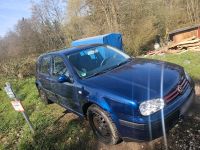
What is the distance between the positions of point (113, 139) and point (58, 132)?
1.97m

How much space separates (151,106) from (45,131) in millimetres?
3287

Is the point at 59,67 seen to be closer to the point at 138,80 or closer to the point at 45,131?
the point at 45,131

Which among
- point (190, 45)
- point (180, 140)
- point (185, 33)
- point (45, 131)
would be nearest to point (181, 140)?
point (180, 140)

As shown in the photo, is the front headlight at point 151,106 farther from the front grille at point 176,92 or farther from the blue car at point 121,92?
the front grille at point 176,92

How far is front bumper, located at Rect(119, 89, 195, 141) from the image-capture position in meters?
3.52

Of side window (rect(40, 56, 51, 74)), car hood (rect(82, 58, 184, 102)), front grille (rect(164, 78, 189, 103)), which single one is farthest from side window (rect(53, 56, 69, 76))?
front grille (rect(164, 78, 189, 103))

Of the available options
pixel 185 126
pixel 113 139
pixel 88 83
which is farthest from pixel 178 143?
pixel 88 83

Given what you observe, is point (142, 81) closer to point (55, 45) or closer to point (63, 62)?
point (63, 62)

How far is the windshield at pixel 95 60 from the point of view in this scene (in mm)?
4727

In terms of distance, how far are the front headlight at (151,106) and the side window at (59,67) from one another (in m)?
2.00

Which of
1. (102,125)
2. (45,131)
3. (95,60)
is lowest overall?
(45,131)

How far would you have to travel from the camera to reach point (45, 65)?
653 centimetres

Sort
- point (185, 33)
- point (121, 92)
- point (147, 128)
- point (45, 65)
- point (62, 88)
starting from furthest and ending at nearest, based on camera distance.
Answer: point (185, 33) → point (45, 65) → point (62, 88) → point (121, 92) → point (147, 128)

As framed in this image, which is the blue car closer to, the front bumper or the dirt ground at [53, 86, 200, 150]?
the front bumper
